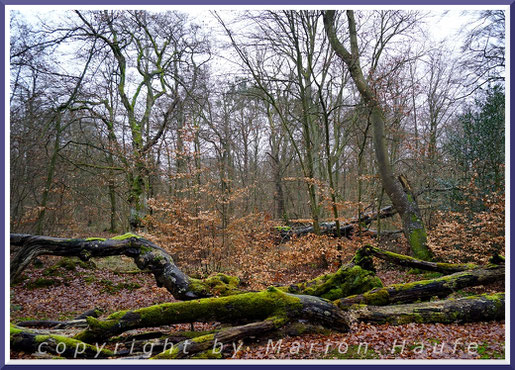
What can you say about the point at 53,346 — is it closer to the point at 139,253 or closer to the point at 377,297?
the point at 139,253

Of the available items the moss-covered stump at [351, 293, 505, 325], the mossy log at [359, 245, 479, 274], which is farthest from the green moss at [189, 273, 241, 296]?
the mossy log at [359, 245, 479, 274]

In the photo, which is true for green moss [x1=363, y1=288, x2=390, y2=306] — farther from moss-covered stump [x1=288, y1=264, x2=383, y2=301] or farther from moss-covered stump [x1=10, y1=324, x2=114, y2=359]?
moss-covered stump [x1=10, y1=324, x2=114, y2=359]

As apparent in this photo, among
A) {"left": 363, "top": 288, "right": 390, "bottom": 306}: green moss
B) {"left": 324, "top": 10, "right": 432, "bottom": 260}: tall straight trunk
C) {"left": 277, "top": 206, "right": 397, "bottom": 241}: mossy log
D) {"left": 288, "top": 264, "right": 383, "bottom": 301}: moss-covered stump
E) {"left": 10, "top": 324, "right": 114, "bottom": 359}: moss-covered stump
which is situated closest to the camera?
{"left": 10, "top": 324, "right": 114, "bottom": 359}: moss-covered stump

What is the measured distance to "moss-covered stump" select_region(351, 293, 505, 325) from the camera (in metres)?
4.50

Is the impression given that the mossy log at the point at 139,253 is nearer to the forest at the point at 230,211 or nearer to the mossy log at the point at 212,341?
the forest at the point at 230,211

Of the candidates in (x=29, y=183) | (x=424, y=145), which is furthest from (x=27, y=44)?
(x=424, y=145)

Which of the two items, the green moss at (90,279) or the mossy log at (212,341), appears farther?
the green moss at (90,279)

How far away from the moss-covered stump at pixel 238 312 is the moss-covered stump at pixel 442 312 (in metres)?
0.50

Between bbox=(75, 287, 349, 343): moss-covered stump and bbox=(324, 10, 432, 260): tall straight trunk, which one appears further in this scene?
bbox=(324, 10, 432, 260): tall straight trunk

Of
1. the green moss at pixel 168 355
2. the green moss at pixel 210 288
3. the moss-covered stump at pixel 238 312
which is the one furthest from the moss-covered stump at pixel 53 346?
the green moss at pixel 210 288

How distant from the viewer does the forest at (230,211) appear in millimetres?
4207

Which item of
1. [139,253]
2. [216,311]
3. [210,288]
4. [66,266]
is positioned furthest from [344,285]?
[66,266]

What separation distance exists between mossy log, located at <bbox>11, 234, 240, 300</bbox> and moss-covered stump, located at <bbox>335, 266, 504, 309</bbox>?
224 cm

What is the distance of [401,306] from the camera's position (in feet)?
15.6
